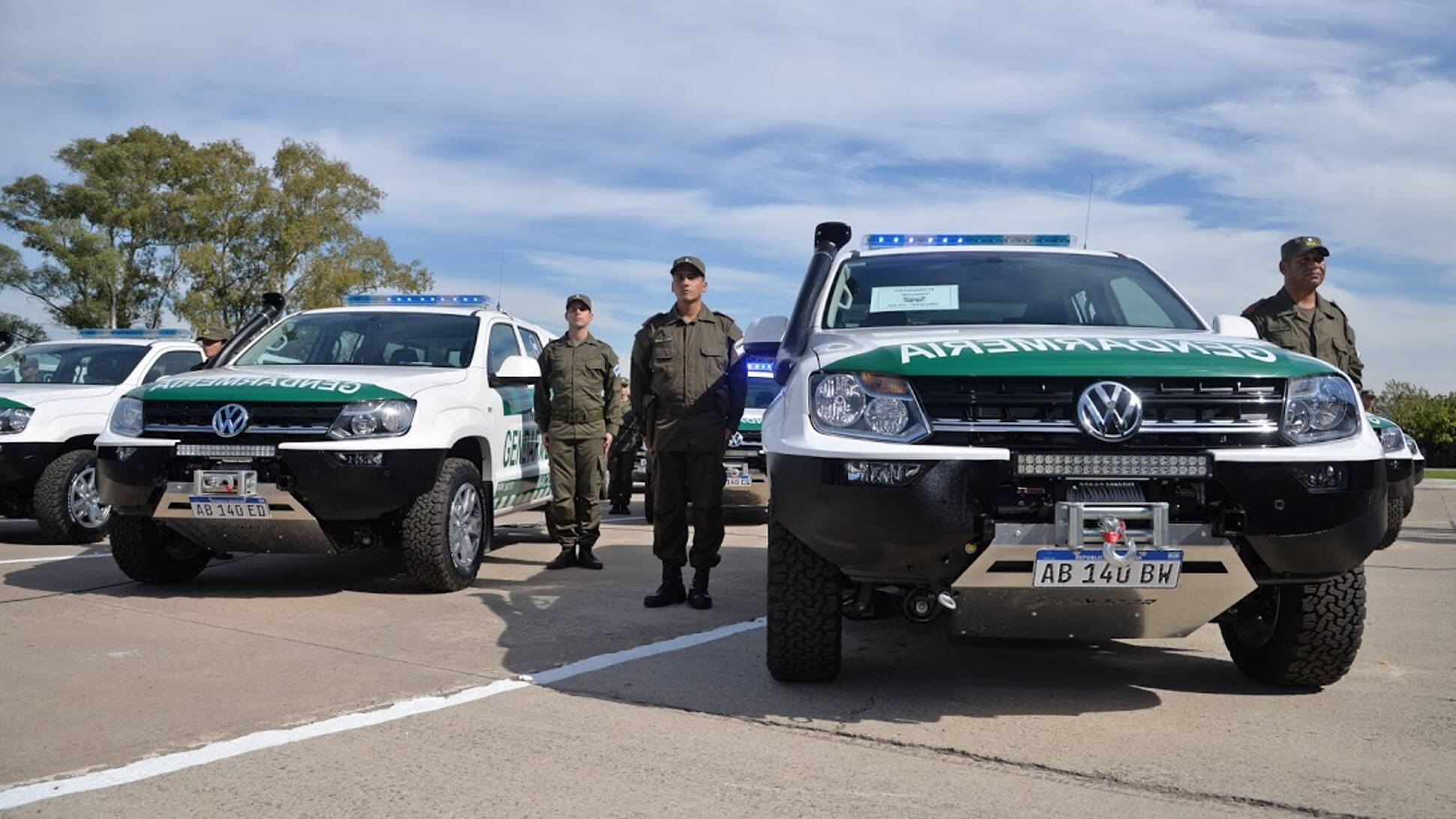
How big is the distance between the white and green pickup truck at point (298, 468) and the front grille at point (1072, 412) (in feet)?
11.4

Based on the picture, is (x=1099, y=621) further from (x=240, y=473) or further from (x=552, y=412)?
(x=552, y=412)

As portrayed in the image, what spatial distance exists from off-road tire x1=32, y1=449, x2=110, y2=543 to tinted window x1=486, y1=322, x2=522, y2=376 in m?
3.30

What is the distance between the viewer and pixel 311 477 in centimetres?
617

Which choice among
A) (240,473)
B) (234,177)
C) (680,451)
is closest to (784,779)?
(680,451)

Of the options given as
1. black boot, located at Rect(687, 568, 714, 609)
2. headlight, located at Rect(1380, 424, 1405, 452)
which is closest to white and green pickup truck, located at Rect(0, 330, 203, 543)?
black boot, located at Rect(687, 568, 714, 609)

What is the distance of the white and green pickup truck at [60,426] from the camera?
29.3 ft

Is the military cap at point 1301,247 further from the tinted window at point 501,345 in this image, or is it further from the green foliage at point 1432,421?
the green foliage at point 1432,421

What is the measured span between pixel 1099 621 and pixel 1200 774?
634 mm

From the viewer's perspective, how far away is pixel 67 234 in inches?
1622

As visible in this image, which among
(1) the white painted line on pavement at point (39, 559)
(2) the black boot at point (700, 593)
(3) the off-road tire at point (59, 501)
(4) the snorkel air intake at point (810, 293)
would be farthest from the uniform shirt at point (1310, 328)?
(3) the off-road tire at point (59, 501)

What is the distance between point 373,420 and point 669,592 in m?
1.78

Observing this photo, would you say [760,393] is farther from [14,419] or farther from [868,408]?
[868,408]

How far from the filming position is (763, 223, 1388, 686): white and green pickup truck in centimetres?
369

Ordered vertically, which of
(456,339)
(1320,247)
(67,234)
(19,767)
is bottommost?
(19,767)
